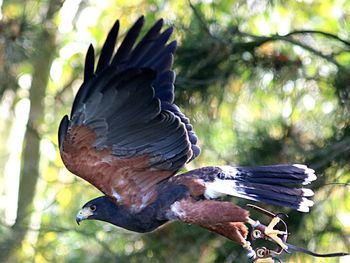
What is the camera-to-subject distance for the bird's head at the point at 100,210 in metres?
4.51

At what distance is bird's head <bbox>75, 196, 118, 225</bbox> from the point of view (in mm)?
4508

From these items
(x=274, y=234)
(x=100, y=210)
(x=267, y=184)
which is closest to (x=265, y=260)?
(x=274, y=234)

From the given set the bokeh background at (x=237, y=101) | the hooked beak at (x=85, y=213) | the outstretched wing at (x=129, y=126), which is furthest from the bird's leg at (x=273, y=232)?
the bokeh background at (x=237, y=101)

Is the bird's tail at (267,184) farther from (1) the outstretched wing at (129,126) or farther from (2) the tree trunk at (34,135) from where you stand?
(2) the tree trunk at (34,135)

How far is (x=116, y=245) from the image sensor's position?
711 centimetres

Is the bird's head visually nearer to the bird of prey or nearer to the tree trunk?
the bird of prey

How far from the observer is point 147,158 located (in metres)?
4.45

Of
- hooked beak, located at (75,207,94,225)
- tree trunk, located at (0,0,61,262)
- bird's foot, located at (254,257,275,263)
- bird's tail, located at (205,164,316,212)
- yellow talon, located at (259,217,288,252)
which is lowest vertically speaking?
hooked beak, located at (75,207,94,225)

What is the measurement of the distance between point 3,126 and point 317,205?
4621 mm

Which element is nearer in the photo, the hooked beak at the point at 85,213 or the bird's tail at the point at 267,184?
the bird's tail at the point at 267,184

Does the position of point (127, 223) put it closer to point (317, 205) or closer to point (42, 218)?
point (317, 205)

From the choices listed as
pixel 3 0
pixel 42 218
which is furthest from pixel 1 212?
pixel 3 0

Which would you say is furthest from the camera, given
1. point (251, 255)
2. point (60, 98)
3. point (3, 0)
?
point (60, 98)

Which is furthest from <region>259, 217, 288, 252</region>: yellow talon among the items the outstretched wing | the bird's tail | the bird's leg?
the outstretched wing
